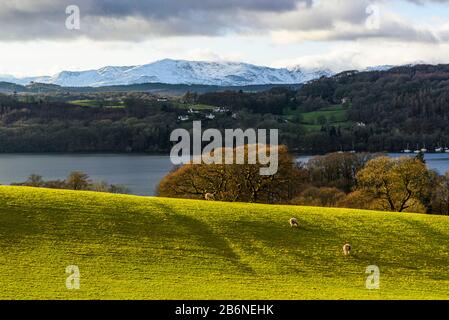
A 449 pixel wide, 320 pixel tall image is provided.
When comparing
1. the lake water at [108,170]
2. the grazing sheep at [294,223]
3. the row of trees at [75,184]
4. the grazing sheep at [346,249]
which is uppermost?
the grazing sheep at [294,223]

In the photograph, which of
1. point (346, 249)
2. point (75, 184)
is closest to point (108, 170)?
point (75, 184)

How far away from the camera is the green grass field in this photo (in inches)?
998

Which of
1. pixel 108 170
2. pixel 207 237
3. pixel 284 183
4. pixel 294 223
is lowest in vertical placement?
pixel 108 170

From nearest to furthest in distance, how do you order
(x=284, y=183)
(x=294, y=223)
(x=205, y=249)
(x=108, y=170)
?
(x=205, y=249) < (x=294, y=223) < (x=284, y=183) < (x=108, y=170)

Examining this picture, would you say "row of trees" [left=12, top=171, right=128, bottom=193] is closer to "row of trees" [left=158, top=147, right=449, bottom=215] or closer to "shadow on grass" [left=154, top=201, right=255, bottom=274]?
"row of trees" [left=158, top=147, right=449, bottom=215]

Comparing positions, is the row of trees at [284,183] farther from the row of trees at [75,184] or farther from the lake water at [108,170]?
the lake water at [108,170]

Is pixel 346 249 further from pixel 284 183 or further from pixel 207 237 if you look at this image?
pixel 284 183

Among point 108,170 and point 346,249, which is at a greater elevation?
point 346,249

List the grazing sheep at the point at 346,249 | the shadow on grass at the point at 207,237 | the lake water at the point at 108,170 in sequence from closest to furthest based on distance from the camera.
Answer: the shadow on grass at the point at 207,237, the grazing sheep at the point at 346,249, the lake water at the point at 108,170

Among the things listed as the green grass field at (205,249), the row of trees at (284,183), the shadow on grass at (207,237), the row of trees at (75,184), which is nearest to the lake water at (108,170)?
the row of trees at (75,184)

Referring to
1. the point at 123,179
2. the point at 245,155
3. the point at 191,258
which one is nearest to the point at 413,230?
the point at 191,258

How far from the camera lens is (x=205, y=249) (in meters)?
32.0

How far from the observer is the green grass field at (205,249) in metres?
25.4

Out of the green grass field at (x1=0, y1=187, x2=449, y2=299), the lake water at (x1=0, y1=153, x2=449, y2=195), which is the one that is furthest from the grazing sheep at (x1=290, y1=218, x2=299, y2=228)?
the lake water at (x1=0, y1=153, x2=449, y2=195)
